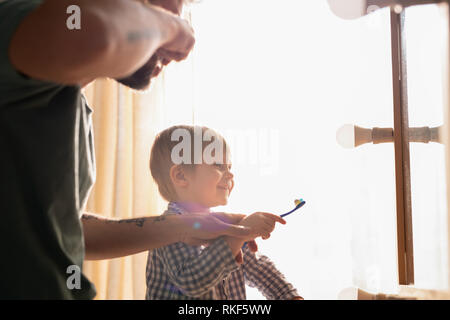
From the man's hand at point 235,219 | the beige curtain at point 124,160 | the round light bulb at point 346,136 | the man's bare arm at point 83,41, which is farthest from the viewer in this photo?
the beige curtain at point 124,160

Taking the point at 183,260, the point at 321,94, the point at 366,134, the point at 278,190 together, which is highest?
the point at 321,94

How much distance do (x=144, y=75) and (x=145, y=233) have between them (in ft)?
0.96

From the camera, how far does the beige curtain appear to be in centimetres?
151

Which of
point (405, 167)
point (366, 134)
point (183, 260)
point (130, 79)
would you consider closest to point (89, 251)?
point (183, 260)

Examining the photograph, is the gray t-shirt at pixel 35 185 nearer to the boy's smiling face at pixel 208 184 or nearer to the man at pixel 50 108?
the man at pixel 50 108

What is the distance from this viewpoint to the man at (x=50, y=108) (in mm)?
423

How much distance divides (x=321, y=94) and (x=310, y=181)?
0.27 meters

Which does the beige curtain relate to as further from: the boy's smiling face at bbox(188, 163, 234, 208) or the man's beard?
the man's beard

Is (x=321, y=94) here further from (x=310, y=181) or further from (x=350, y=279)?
(x=350, y=279)

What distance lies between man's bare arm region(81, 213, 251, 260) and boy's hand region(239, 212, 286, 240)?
4 centimetres

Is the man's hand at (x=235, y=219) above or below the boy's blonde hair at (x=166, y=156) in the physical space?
below

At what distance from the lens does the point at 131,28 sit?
45cm

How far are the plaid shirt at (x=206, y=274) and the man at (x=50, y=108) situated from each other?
0.29m

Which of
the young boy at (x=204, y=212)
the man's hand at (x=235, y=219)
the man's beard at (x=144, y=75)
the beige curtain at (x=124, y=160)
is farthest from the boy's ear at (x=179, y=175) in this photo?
the beige curtain at (x=124, y=160)
